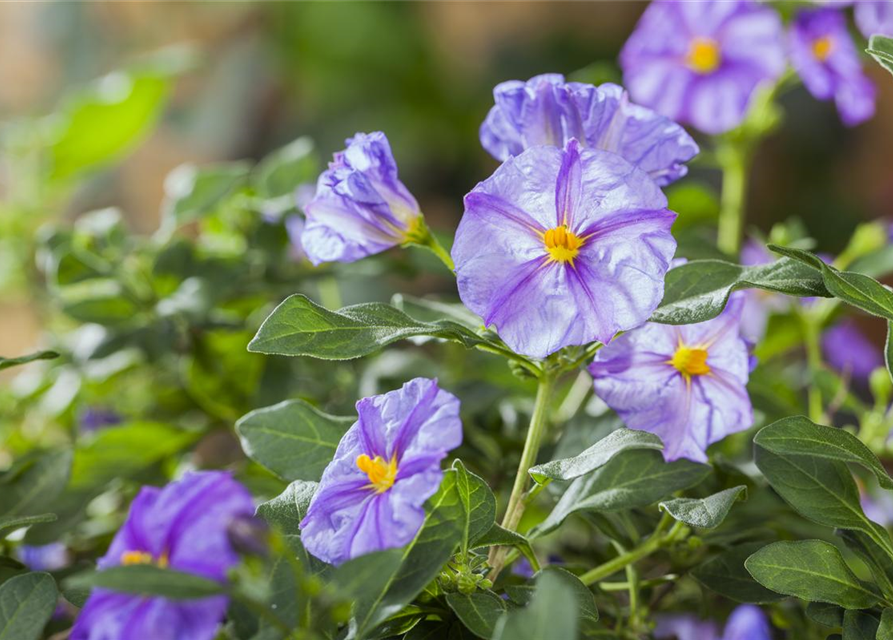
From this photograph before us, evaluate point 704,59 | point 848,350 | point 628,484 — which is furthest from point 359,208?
point 848,350

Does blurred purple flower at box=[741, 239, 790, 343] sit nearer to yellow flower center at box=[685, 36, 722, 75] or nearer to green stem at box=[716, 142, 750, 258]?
green stem at box=[716, 142, 750, 258]

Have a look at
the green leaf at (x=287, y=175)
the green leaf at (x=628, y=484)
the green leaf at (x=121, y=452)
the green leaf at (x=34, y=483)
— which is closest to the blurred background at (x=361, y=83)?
the green leaf at (x=287, y=175)

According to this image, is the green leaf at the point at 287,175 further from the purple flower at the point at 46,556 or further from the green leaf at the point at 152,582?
the green leaf at the point at 152,582

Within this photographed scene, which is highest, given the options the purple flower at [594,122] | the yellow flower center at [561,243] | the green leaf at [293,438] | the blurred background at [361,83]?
the purple flower at [594,122]

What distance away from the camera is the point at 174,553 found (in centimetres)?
40

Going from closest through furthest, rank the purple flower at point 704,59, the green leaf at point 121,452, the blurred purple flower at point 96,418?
the green leaf at point 121,452 < the purple flower at point 704,59 < the blurred purple flower at point 96,418

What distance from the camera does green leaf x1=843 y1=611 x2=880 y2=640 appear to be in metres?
0.44

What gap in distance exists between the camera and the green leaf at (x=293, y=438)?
0.51 meters

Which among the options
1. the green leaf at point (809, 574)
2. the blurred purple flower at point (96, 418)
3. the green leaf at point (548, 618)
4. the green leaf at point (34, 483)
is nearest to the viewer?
the green leaf at point (548, 618)

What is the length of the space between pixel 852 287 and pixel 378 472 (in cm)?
23

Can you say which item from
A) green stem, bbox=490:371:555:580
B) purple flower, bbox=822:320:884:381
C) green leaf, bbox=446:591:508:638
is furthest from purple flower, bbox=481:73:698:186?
purple flower, bbox=822:320:884:381

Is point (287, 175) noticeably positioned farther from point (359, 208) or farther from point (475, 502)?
point (475, 502)

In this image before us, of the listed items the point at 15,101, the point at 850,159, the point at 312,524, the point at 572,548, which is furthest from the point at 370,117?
the point at 312,524

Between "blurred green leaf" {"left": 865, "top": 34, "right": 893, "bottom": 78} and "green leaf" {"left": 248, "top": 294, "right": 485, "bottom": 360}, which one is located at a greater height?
"blurred green leaf" {"left": 865, "top": 34, "right": 893, "bottom": 78}
